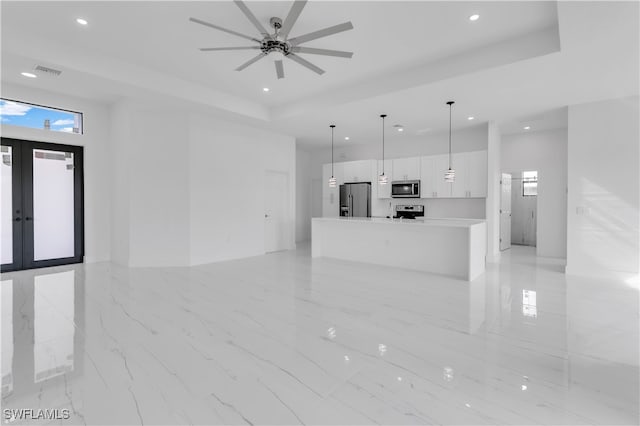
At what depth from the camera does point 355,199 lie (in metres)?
8.67

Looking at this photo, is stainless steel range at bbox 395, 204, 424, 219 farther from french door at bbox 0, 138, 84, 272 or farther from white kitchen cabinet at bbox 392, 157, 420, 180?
french door at bbox 0, 138, 84, 272

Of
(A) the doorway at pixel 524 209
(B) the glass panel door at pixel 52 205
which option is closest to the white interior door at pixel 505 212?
(A) the doorway at pixel 524 209

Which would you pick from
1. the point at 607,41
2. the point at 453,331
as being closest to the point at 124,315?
the point at 453,331

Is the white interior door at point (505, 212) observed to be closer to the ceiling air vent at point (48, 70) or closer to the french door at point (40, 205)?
the ceiling air vent at point (48, 70)

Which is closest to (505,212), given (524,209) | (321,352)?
(524,209)

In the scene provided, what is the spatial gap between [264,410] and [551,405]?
5.43 feet

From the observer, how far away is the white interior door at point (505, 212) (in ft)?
25.6

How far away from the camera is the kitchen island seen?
200 inches

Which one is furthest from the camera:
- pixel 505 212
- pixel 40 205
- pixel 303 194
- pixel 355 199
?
pixel 303 194

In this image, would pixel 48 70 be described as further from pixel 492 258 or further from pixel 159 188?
pixel 492 258

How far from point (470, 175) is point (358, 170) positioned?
2829 mm

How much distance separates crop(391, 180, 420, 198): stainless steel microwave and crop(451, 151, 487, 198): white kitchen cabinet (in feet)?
2.77

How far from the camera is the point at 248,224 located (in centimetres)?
698

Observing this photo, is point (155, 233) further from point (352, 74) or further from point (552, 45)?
point (552, 45)
